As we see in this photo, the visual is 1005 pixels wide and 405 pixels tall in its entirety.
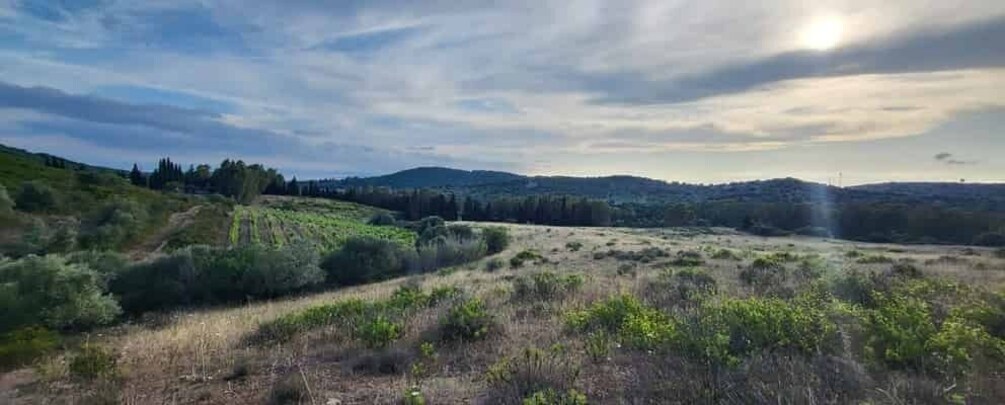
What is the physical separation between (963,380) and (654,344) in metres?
2.48

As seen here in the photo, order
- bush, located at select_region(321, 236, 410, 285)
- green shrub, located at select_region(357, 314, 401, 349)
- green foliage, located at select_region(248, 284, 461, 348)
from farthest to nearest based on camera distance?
bush, located at select_region(321, 236, 410, 285) → green foliage, located at select_region(248, 284, 461, 348) → green shrub, located at select_region(357, 314, 401, 349)

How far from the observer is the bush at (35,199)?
1847 inches

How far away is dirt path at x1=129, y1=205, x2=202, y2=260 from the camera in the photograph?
37250mm

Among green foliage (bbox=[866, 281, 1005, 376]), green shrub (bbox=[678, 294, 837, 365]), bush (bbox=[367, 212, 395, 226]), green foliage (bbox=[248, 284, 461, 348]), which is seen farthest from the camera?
bush (bbox=[367, 212, 395, 226])

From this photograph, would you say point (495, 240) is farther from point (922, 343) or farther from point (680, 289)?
point (922, 343)

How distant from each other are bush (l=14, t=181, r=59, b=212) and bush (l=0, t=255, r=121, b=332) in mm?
40636

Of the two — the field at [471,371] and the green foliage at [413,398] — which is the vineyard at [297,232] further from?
the green foliage at [413,398]

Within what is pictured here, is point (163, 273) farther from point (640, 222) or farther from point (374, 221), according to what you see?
Answer: point (640, 222)

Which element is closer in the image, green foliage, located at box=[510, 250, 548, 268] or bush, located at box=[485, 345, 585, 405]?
bush, located at box=[485, 345, 585, 405]

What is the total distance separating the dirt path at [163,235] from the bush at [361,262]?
46.6 feet

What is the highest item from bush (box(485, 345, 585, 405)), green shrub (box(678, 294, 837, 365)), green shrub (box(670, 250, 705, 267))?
green shrub (box(678, 294, 837, 365))

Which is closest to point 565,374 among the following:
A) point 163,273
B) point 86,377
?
point 86,377

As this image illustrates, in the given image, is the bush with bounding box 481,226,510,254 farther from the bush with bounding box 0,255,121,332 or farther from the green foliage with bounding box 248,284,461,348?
the green foliage with bounding box 248,284,461,348

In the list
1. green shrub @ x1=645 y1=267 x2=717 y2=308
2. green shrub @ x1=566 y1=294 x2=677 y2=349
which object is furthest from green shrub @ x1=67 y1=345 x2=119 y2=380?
green shrub @ x1=645 y1=267 x2=717 y2=308
